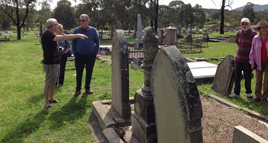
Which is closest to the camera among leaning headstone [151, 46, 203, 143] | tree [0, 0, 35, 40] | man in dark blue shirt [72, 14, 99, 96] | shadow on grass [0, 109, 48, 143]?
leaning headstone [151, 46, 203, 143]

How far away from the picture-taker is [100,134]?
5.80 meters

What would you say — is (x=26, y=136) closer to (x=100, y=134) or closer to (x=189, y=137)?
(x=100, y=134)

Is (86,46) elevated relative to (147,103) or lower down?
elevated

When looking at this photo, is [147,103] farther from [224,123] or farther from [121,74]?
[224,123]

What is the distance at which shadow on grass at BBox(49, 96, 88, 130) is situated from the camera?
247 inches

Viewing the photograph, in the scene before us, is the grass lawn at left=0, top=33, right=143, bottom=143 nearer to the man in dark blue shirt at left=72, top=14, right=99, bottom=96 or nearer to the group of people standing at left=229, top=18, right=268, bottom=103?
the man in dark blue shirt at left=72, top=14, right=99, bottom=96

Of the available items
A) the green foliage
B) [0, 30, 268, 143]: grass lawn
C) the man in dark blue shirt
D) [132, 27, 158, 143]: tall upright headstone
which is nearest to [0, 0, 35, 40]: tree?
the green foliage

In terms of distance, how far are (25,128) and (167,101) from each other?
11.2 ft

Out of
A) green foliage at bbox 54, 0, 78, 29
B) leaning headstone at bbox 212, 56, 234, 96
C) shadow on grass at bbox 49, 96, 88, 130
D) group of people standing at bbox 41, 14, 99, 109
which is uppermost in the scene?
green foliage at bbox 54, 0, 78, 29

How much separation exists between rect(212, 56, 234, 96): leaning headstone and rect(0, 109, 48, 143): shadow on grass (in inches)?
169

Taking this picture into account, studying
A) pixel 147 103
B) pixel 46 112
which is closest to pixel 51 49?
pixel 46 112

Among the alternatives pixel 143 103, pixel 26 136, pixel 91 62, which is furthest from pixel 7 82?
pixel 143 103

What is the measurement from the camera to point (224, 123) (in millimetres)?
5777

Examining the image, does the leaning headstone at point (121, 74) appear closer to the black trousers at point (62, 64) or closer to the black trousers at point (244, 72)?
the black trousers at point (244, 72)
